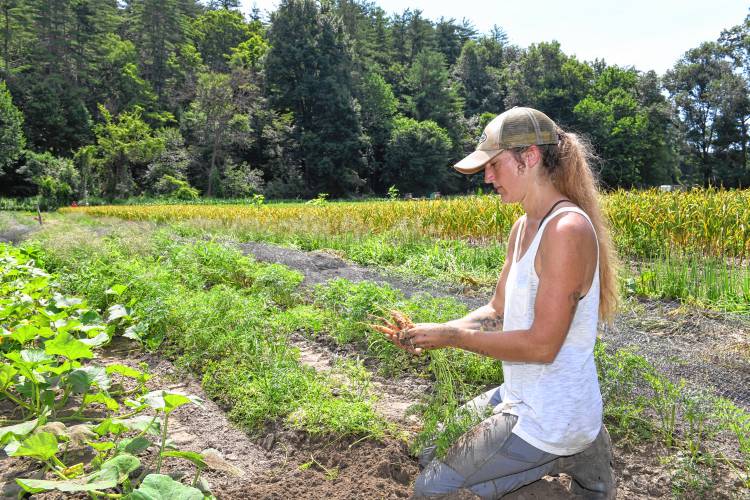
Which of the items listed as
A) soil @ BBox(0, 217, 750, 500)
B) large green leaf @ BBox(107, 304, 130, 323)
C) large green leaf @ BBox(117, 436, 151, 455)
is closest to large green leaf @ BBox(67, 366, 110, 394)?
soil @ BBox(0, 217, 750, 500)

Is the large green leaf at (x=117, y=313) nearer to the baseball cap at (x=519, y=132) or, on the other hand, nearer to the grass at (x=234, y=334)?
the grass at (x=234, y=334)

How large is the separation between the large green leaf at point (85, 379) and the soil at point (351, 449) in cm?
42

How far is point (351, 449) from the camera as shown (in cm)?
275

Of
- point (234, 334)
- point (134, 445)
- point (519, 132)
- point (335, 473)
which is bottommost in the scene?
point (335, 473)

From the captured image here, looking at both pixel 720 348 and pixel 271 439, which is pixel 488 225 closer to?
pixel 720 348

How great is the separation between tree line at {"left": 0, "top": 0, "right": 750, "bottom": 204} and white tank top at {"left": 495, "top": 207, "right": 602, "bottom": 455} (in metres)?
35.9

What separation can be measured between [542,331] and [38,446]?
181cm

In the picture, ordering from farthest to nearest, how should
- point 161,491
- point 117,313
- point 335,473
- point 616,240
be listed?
point 616,240, point 117,313, point 335,473, point 161,491

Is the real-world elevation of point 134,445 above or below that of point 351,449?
above

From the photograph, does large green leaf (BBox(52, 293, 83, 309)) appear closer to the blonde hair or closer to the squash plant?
the squash plant

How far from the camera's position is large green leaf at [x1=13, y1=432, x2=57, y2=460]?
6.38ft

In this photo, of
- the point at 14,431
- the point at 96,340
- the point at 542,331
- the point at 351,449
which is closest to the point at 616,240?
the point at 351,449

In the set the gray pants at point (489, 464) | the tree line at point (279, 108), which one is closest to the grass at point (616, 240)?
the gray pants at point (489, 464)

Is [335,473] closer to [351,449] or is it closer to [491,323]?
[351,449]
